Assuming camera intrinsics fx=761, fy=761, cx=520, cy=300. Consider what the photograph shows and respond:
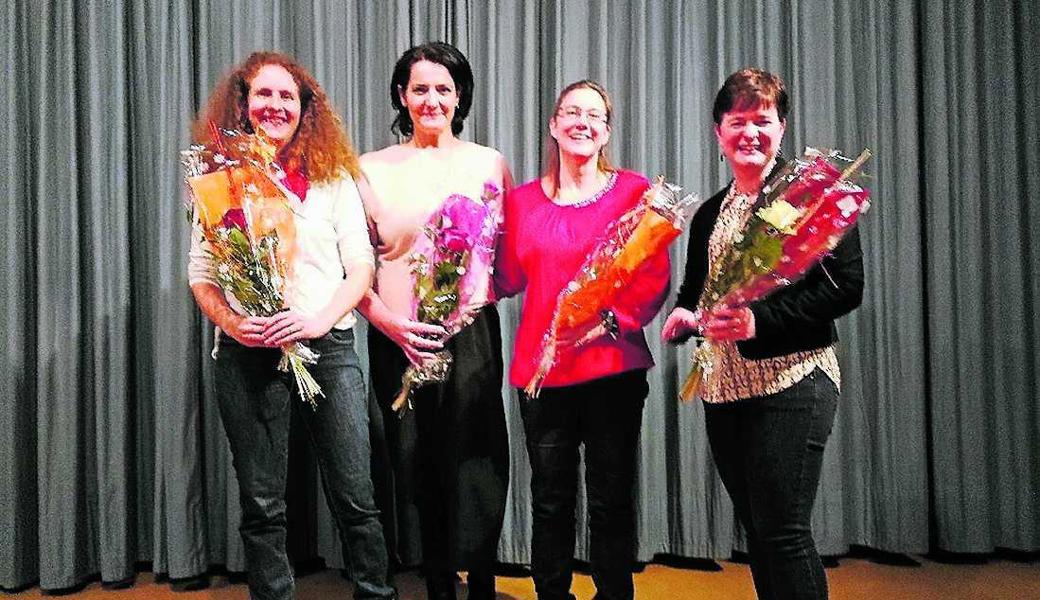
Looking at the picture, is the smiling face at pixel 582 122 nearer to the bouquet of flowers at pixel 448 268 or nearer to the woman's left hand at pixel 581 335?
the bouquet of flowers at pixel 448 268

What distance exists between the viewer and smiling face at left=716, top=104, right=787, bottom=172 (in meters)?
1.82

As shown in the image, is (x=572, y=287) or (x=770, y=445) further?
(x=572, y=287)

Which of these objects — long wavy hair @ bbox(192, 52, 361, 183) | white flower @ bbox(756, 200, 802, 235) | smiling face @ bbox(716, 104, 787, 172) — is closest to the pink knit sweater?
smiling face @ bbox(716, 104, 787, 172)

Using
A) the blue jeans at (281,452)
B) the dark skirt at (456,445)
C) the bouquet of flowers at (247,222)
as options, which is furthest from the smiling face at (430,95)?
the blue jeans at (281,452)

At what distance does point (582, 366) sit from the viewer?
2090mm

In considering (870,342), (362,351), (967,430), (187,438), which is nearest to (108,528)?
(187,438)

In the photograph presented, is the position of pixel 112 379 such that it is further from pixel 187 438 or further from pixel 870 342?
pixel 870 342

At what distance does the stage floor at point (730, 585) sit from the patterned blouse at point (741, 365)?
129 cm

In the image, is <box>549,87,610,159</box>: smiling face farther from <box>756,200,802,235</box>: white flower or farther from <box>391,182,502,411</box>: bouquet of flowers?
<box>756,200,802,235</box>: white flower

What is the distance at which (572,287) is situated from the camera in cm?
204

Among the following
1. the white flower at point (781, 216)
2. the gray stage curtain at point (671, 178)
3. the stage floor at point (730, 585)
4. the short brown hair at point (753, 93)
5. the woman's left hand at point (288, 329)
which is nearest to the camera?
the white flower at point (781, 216)

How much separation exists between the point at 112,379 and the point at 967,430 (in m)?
3.41

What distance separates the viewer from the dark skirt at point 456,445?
7.39 ft

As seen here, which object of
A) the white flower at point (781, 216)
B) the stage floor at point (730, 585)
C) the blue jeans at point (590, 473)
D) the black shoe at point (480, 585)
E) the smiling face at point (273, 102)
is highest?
the smiling face at point (273, 102)
